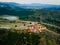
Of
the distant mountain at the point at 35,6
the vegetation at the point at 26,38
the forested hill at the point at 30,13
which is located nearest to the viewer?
the vegetation at the point at 26,38

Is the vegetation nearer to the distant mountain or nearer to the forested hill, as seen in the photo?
the forested hill

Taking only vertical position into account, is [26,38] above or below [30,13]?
below

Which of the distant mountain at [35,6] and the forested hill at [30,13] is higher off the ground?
the distant mountain at [35,6]

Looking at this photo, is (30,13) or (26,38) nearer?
(26,38)

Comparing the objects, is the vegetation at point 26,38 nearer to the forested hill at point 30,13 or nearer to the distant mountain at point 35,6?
the forested hill at point 30,13

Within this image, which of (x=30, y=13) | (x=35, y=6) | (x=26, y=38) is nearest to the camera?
(x=26, y=38)

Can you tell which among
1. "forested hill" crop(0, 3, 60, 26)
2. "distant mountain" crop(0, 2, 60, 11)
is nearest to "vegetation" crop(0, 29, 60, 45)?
"forested hill" crop(0, 3, 60, 26)

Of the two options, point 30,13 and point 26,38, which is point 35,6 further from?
point 26,38

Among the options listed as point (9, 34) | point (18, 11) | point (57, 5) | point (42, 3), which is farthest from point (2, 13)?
point (57, 5)

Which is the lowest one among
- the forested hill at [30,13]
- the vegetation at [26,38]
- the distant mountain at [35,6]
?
the vegetation at [26,38]

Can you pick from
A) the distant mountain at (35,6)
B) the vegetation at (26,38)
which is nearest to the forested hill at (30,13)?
the distant mountain at (35,6)

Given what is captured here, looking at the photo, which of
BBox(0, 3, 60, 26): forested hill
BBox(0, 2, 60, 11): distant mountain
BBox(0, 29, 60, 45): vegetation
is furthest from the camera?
BBox(0, 2, 60, 11): distant mountain

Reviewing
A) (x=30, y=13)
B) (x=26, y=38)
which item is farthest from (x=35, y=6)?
(x=26, y=38)
